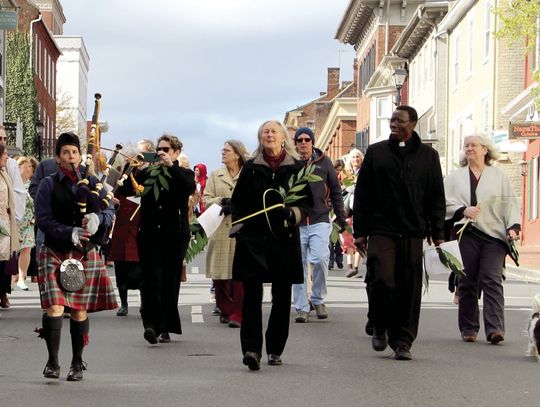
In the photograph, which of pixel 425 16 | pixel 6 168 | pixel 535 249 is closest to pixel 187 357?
pixel 6 168

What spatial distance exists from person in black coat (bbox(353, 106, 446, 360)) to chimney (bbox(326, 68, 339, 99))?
331 feet

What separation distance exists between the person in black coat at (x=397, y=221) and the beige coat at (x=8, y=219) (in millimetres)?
4931

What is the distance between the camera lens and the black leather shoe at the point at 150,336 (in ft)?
38.4

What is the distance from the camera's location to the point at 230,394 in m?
8.73

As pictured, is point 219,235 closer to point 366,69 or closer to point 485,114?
point 485,114

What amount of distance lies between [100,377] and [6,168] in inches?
236

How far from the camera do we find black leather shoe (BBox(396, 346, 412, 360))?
35.1 ft

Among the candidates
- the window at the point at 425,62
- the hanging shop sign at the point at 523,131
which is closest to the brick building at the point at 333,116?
the window at the point at 425,62

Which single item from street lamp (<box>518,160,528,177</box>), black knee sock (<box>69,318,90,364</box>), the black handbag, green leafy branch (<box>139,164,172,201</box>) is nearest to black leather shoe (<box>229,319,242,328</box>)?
green leafy branch (<box>139,164,172,201</box>)

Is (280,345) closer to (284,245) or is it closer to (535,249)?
(284,245)

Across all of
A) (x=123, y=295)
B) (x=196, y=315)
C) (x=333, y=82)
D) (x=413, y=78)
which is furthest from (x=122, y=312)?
(x=333, y=82)

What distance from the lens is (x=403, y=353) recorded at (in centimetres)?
1070

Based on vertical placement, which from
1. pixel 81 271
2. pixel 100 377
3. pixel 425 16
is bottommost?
pixel 100 377

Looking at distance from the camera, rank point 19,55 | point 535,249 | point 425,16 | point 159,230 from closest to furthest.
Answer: point 159,230 < point 535,249 < point 425,16 < point 19,55
